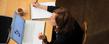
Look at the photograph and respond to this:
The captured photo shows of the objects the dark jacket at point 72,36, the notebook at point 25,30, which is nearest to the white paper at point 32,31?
the notebook at point 25,30

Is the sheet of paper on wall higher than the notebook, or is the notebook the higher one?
the sheet of paper on wall

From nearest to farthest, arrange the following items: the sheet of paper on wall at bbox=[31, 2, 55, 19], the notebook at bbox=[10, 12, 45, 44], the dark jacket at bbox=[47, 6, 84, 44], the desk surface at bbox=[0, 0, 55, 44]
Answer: the dark jacket at bbox=[47, 6, 84, 44] → the notebook at bbox=[10, 12, 45, 44] → the sheet of paper on wall at bbox=[31, 2, 55, 19] → the desk surface at bbox=[0, 0, 55, 44]

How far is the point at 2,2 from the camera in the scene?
3188 mm

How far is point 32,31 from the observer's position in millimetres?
2797

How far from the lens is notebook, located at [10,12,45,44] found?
2753 millimetres

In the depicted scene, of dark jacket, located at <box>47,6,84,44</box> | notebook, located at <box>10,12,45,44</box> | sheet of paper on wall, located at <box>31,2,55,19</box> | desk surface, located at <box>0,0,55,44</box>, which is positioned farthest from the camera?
desk surface, located at <box>0,0,55,44</box>

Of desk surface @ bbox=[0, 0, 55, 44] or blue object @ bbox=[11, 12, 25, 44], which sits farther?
desk surface @ bbox=[0, 0, 55, 44]

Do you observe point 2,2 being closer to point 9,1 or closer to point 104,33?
point 9,1

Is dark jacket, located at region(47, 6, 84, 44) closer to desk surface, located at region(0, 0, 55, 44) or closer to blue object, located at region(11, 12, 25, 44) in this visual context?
blue object, located at region(11, 12, 25, 44)

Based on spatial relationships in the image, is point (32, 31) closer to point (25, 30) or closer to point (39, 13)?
point (25, 30)

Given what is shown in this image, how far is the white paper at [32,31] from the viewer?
9.00ft

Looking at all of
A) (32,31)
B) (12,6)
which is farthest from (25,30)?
(12,6)

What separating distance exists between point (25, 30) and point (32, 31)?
68 mm

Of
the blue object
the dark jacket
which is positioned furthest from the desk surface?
the dark jacket
